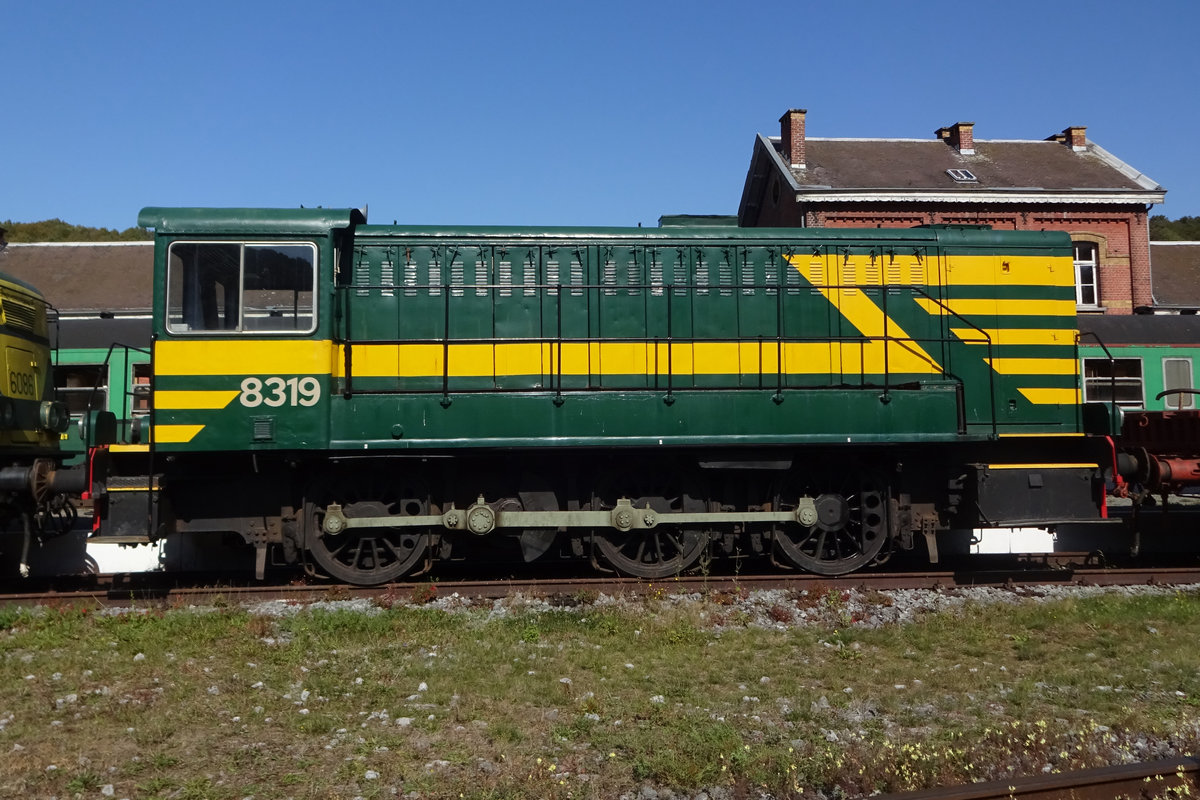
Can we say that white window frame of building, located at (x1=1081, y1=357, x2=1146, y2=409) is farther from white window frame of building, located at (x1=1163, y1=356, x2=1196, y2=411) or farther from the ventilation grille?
the ventilation grille

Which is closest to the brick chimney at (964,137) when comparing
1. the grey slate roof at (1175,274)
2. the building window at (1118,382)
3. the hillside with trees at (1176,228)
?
the grey slate roof at (1175,274)

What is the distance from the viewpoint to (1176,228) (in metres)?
72.8

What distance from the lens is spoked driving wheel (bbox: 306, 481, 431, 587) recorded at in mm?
8602

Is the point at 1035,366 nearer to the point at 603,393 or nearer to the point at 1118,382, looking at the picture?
the point at 603,393

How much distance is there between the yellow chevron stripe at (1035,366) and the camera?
9445mm

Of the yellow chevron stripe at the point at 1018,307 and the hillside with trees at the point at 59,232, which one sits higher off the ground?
the hillside with trees at the point at 59,232

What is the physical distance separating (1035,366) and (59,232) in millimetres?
67008

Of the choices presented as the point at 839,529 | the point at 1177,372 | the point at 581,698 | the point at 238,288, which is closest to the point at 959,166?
the point at 1177,372

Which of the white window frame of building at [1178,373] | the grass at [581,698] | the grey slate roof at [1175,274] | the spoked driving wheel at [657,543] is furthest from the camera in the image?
the grey slate roof at [1175,274]

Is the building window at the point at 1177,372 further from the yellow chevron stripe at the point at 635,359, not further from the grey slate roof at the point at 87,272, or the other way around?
the grey slate roof at the point at 87,272

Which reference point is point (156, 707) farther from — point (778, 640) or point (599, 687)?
point (778, 640)

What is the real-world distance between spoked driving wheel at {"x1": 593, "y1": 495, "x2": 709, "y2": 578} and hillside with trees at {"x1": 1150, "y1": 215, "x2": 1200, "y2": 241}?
68919 mm

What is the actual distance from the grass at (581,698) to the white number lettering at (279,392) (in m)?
1.92

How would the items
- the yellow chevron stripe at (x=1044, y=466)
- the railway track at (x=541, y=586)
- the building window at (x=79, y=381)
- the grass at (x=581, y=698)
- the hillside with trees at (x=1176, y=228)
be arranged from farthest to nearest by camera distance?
the hillside with trees at (x=1176, y=228), the building window at (x=79, y=381), the yellow chevron stripe at (x=1044, y=466), the railway track at (x=541, y=586), the grass at (x=581, y=698)
